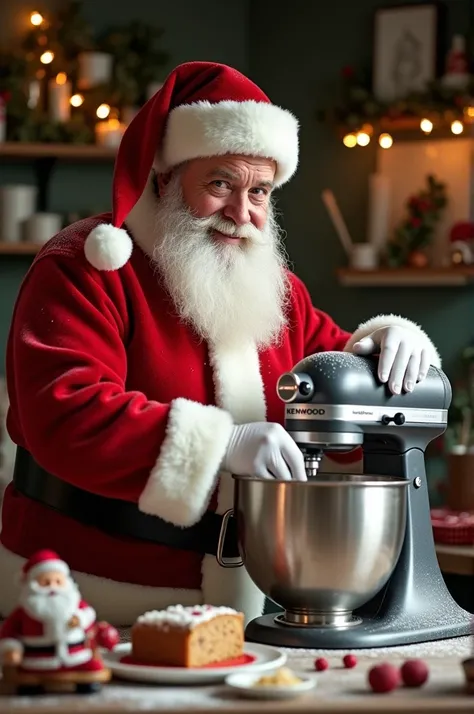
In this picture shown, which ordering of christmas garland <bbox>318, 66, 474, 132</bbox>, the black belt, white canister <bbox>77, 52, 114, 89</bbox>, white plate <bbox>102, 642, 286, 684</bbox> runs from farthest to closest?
white canister <bbox>77, 52, 114, 89</bbox> → christmas garland <bbox>318, 66, 474, 132</bbox> → the black belt → white plate <bbox>102, 642, 286, 684</bbox>

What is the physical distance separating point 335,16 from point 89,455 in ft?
9.75

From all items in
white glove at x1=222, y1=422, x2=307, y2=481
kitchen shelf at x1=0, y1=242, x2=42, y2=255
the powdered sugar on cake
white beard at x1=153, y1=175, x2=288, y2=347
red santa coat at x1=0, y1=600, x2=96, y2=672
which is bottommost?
the powdered sugar on cake

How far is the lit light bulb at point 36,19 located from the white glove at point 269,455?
112 inches

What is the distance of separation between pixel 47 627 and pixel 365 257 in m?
2.97

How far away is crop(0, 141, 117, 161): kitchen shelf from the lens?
3.83 meters

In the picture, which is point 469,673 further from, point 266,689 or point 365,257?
point 365,257

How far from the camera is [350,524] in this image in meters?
1.33

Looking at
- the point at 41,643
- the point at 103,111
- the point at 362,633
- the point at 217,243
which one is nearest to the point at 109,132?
the point at 103,111

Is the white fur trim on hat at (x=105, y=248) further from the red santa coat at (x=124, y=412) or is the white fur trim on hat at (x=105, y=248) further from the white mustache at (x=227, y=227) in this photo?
the white mustache at (x=227, y=227)

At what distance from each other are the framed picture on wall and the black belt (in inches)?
100

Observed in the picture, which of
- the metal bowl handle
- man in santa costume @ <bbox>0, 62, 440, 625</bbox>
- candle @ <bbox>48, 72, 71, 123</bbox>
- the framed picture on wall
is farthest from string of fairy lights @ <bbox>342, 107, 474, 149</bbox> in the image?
the metal bowl handle

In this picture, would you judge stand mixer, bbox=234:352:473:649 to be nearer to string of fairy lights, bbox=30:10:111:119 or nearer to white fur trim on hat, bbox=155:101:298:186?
white fur trim on hat, bbox=155:101:298:186

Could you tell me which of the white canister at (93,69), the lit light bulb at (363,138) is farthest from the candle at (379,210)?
the white canister at (93,69)

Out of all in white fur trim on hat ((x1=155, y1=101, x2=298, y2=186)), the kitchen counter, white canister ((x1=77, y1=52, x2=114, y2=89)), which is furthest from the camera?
white canister ((x1=77, y1=52, x2=114, y2=89))
